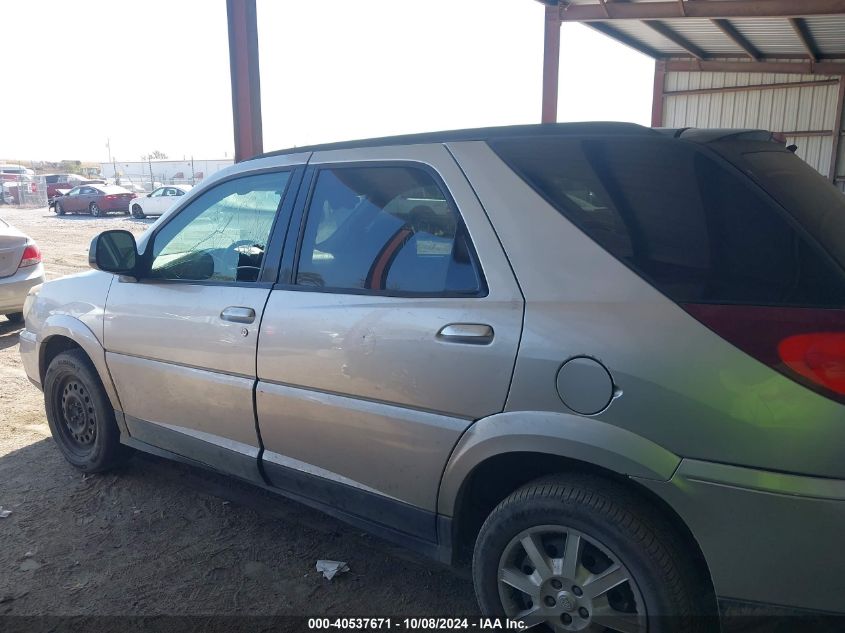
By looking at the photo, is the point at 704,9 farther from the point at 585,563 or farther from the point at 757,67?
the point at 585,563

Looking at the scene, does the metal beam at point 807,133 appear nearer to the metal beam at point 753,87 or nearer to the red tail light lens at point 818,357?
the metal beam at point 753,87

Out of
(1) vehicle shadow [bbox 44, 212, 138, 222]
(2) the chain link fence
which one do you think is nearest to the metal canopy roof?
(1) vehicle shadow [bbox 44, 212, 138, 222]

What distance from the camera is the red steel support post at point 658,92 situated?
1988 centimetres

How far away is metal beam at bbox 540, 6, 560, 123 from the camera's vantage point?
12.8m

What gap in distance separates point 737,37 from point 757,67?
2.91m

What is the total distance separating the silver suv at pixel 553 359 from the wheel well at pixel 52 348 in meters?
1.25

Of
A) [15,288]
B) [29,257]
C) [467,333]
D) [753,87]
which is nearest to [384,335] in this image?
[467,333]

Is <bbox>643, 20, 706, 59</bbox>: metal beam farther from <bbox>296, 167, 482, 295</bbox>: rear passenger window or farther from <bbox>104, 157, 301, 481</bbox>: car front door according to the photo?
<bbox>296, 167, 482, 295</bbox>: rear passenger window

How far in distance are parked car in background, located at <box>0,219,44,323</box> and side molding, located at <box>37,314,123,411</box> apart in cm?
401

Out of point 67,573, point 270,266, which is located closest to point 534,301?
point 270,266

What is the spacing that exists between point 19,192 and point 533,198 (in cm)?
4494

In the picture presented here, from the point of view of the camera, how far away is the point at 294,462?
296 centimetres

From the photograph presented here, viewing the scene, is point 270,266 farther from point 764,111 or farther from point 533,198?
point 764,111

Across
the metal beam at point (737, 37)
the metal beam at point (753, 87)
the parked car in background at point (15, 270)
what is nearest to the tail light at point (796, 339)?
the parked car in background at point (15, 270)
